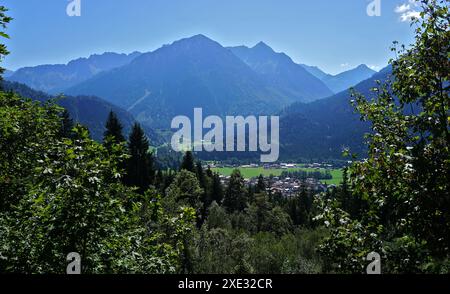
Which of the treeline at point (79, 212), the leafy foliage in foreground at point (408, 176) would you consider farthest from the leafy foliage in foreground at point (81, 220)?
the leafy foliage in foreground at point (408, 176)

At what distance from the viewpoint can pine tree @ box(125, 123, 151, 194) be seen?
52.8 metres

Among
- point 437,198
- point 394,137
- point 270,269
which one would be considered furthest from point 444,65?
point 270,269

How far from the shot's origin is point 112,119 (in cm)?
4997

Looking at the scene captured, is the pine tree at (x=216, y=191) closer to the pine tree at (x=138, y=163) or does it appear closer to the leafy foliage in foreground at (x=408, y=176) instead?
the pine tree at (x=138, y=163)

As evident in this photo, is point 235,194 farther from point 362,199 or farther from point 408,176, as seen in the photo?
point 408,176

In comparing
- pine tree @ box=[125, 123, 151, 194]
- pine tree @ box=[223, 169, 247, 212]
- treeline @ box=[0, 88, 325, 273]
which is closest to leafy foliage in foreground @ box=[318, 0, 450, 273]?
treeline @ box=[0, 88, 325, 273]

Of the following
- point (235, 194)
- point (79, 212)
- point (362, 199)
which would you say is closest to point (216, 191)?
point (235, 194)

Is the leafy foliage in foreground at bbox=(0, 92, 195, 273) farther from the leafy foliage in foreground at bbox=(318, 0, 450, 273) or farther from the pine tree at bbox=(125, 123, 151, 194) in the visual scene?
the pine tree at bbox=(125, 123, 151, 194)

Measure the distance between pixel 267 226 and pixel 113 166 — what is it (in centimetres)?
5598

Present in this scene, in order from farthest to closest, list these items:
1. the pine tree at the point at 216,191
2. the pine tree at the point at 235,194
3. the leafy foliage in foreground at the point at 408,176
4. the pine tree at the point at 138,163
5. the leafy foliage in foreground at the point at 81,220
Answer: the pine tree at the point at 216,191, the pine tree at the point at 235,194, the pine tree at the point at 138,163, the leafy foliage in foreground at the point at 81,220, the leafy foliage in foreground at the point at 408,176

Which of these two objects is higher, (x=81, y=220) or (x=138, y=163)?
(x=81, y=220)

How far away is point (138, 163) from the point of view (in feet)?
178

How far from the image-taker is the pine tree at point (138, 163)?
52781 mm
